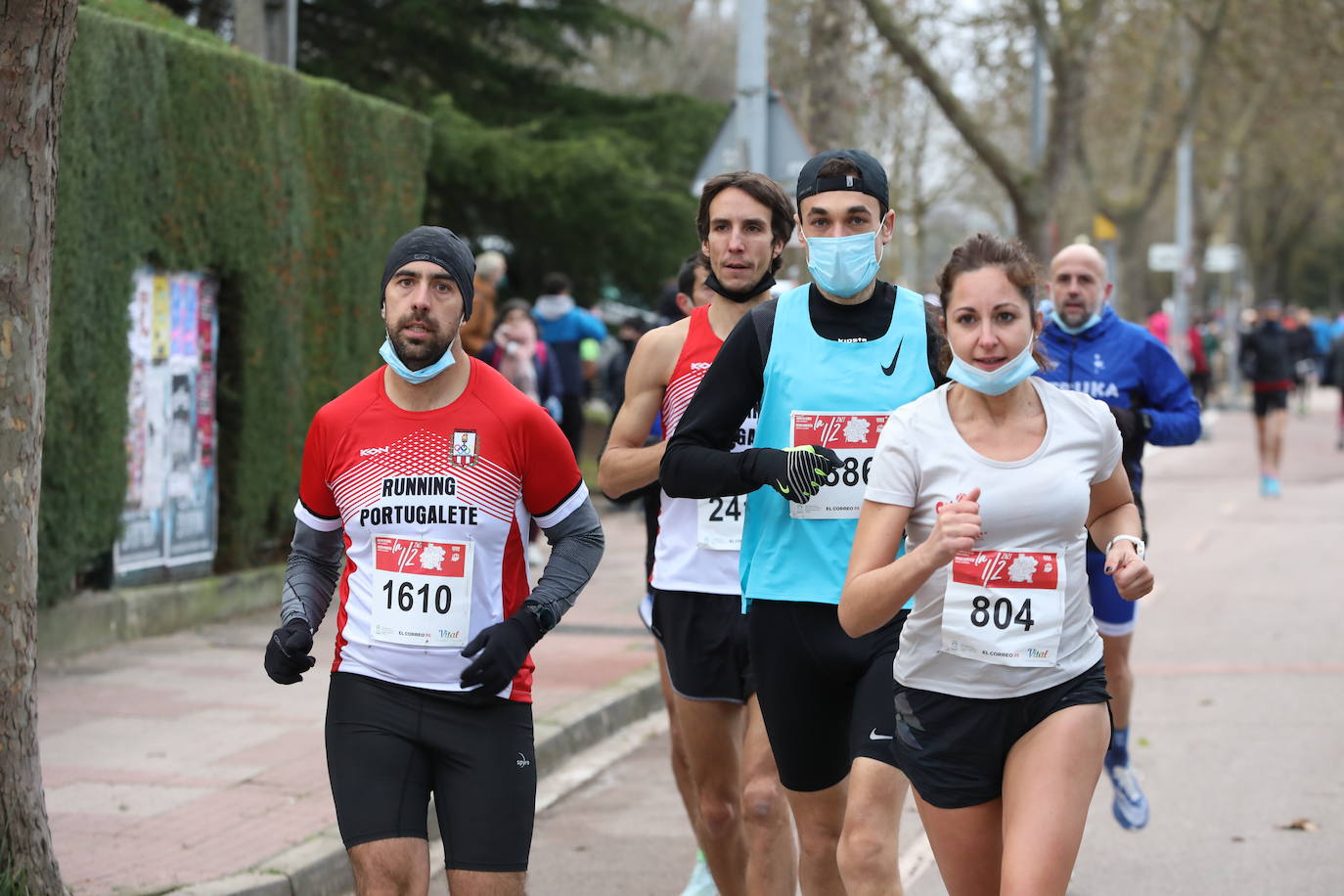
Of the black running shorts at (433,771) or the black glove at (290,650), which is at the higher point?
the black glove at (290,650)

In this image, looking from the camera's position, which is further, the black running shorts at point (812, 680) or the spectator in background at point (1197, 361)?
the spectator in background at point (1197, 361)

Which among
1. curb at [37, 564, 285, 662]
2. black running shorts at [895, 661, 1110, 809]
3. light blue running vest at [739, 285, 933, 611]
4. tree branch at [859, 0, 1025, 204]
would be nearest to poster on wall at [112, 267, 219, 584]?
curb at [37, 564, 285, 662]

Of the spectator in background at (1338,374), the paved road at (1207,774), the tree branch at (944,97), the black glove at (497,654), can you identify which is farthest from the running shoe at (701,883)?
the spectator in background at (1338,374)

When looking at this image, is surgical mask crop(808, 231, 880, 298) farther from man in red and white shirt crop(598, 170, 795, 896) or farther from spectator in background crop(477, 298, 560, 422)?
spectator in background crop(477, 298, 560, 422)

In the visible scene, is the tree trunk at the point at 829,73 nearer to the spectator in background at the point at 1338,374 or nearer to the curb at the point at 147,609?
the curb at the point at 147,609

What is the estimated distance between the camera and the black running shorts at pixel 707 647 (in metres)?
5.10

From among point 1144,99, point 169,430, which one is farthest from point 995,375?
point 1144,99

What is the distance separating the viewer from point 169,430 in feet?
36.3

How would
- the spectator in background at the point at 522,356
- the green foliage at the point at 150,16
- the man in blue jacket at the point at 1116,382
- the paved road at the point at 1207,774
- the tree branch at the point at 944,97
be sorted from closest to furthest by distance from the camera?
the paved road at the point at 1207,774 < the man in blue jacket at the point at 1116,382 < the green foliage at the point at 150,16 < the spectator in background at the point at 522,356 < the tree branch at the point at 944,97

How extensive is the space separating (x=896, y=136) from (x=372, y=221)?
87.5ft

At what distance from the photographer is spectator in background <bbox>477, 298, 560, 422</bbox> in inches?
502

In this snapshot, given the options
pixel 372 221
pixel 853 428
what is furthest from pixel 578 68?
pixel 853 428

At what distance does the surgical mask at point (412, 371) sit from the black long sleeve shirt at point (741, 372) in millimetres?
664

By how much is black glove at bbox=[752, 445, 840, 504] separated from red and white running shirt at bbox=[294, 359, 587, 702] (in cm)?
45
